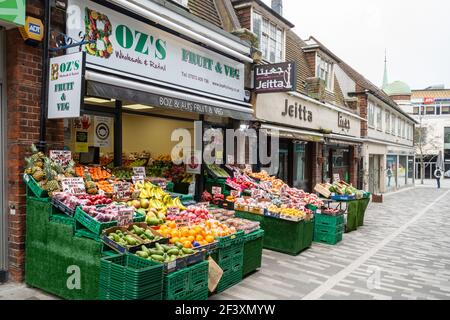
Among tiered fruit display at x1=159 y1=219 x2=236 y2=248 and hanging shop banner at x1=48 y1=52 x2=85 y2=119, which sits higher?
hanging shop banner at x1=48 y1=52 x2=85 y2=119

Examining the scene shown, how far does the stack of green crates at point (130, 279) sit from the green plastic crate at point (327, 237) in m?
5.99

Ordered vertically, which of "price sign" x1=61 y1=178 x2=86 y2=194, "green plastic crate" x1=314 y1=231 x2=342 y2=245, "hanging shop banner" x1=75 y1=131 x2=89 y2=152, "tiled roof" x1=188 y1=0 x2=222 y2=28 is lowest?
"green plastic crate" x1=314 y1=231 x2=342 y2=245

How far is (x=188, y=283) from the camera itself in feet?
15.0

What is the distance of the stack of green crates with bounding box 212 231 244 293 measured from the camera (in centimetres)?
551

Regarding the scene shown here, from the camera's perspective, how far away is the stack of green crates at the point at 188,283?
4289mm

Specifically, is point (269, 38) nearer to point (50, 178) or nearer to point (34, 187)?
point (50, 178)

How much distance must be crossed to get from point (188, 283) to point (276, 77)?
769 cm

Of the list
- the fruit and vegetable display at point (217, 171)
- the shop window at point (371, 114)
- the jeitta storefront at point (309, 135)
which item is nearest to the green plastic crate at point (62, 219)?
the fruit and vegetable display at point (217, 171)

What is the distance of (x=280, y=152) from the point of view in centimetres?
1497

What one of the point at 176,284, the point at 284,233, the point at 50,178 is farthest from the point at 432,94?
the point at 50,178

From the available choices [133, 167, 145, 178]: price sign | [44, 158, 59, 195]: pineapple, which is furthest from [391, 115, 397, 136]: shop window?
[44, 158, 59, 195]: pineapple

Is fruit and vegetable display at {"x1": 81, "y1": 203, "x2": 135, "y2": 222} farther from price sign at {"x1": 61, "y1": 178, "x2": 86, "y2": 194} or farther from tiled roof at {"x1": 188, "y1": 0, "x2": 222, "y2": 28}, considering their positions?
tiled roof at {"x1": 188, "y1": 0, "x2": 222, "y2": 28}
